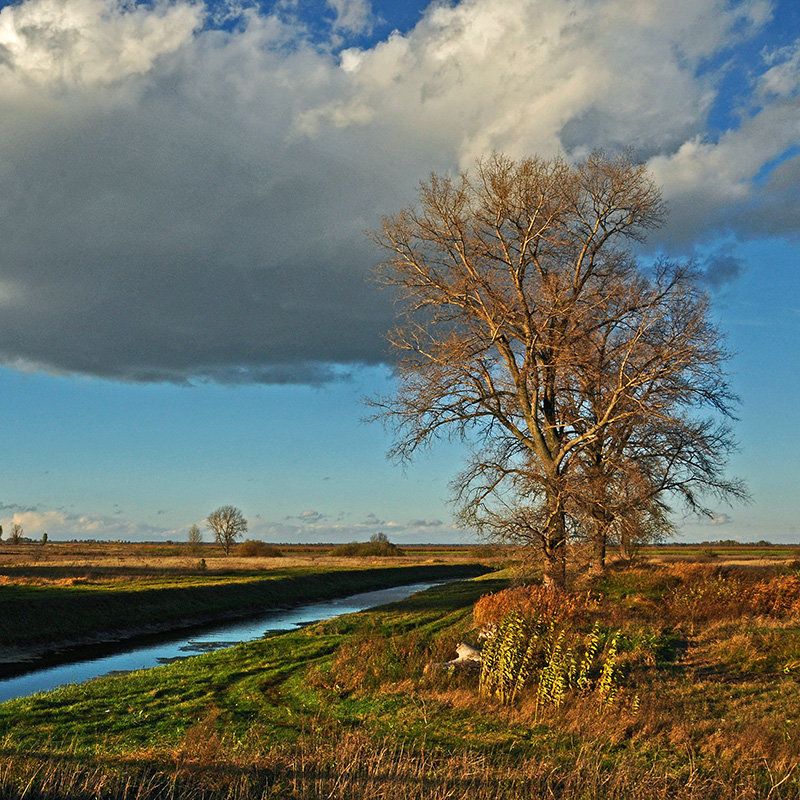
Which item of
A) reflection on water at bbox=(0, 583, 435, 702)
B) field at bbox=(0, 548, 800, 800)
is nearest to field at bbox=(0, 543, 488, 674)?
reflection on water at bbox=(0, 583, 435, 702)

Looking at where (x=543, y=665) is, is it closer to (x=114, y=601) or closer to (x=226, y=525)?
(x=114, y=601)

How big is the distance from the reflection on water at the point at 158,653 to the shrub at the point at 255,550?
7936 centimetres

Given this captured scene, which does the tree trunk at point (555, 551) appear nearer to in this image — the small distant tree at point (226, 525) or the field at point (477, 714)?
the field at point (477, 714)

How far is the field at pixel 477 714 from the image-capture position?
27.0ft

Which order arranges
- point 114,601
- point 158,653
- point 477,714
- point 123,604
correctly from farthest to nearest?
point 123,604, point 114,601, point 158,653, point 477,714

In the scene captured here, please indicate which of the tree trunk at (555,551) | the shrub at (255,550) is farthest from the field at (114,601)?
the shrub at (255,550)

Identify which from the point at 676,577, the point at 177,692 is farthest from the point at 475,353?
the point at 177,692

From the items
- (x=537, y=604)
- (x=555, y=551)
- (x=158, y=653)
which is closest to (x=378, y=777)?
(x=537, y=604)

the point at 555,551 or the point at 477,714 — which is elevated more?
the point at 555,551

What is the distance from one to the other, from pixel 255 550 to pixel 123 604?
89.1m

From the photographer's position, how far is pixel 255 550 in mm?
126125

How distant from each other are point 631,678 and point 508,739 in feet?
14.3

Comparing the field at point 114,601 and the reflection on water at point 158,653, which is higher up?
the field at point 114,601

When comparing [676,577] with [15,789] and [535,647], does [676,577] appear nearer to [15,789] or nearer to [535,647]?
[535,647]
